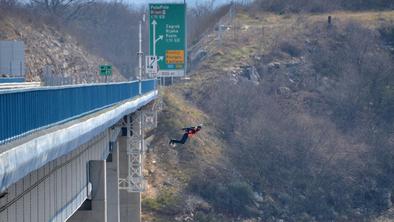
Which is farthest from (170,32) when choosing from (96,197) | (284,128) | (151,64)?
(96,197)

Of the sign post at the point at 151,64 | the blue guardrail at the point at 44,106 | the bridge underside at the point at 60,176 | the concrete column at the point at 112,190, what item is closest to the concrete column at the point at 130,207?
the concrete column at the point at 112,190

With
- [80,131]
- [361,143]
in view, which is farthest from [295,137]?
[80,131]

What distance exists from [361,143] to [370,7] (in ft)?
88.0

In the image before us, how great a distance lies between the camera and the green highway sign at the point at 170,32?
165 feet

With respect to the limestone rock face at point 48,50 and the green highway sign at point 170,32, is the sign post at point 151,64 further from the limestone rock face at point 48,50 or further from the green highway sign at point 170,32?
the limestone rock face at point 48,50

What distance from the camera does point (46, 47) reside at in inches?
2768

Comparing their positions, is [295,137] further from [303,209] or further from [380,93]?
[380,93]

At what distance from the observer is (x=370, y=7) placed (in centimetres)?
8406

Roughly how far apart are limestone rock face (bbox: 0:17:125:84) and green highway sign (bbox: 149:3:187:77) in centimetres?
1093

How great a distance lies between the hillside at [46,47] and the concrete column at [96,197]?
35251 mm

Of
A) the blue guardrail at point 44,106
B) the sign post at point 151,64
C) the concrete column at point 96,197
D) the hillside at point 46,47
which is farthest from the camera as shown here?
the hillside at point 46,47

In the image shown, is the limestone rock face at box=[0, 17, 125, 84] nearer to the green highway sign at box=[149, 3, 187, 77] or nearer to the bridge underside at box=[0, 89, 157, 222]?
the green highway sign at box=[149, 3, 187, 77]

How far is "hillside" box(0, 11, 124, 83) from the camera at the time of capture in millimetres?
64938

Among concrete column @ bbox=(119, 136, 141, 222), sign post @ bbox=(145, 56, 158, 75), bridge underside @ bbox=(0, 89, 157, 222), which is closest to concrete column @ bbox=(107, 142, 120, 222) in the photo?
bridge underside @ bbox=(0, 89, 157, 222)
